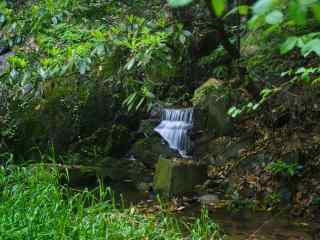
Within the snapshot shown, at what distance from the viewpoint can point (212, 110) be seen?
8.61m

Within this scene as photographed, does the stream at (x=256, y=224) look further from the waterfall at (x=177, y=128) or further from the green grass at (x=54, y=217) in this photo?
the waterfall at (x=177, y=128)

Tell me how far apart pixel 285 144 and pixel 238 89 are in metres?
1.05

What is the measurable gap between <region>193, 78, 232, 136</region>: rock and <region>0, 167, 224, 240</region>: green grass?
433cm

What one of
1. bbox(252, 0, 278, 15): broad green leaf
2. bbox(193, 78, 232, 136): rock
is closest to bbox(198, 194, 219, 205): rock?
bbox(193, 78, 232, 136): rock

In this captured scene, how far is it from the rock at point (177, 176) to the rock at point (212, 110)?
4.13 feet

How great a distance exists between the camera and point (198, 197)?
6992 millimetres

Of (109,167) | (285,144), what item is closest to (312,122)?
(285,144)

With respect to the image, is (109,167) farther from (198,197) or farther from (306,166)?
(306,166)

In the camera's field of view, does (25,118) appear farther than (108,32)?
Yes

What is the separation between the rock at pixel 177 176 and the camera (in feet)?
23.5

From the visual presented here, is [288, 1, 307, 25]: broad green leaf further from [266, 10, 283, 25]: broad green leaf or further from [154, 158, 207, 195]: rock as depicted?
[154, 158, 207, 195]: rock

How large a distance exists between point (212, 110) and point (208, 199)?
222cm

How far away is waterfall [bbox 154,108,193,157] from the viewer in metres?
9.05

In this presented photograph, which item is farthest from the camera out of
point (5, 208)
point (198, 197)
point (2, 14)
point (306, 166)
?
point (198, 197)
